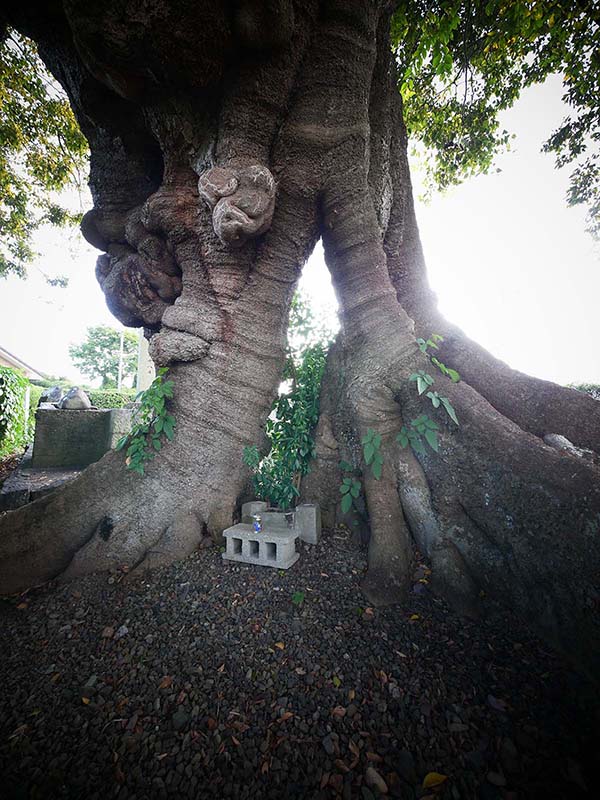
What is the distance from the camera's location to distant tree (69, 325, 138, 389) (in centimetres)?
4500

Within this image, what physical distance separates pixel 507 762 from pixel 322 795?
0.77 metres

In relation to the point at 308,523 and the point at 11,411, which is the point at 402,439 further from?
the point at 11,411

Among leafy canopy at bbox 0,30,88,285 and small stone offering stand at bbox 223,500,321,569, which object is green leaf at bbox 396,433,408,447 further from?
leafy canopy at bbox 0,30,88,285

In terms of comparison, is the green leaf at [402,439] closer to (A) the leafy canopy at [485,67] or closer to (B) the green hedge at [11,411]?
(A) the leafy canopy at [485,67]

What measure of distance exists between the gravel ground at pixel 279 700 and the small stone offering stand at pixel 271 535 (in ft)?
0.82

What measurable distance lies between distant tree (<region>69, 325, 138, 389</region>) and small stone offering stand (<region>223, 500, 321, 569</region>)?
48.0 m

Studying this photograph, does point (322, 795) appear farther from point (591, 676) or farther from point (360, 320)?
point (360, 320)

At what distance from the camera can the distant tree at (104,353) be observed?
45.0 meters

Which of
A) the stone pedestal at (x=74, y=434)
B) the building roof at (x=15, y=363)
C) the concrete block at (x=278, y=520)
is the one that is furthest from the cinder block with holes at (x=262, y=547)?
the building roof at (x=15, y=363)

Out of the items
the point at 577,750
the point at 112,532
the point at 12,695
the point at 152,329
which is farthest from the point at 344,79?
the point at 12,695

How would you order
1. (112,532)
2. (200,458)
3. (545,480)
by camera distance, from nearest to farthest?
(545,480)
(112,532)
(200,458)

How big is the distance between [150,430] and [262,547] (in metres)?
1.43

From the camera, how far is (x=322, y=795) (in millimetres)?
1269

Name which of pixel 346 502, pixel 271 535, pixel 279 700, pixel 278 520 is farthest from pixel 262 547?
pixel 279 700
